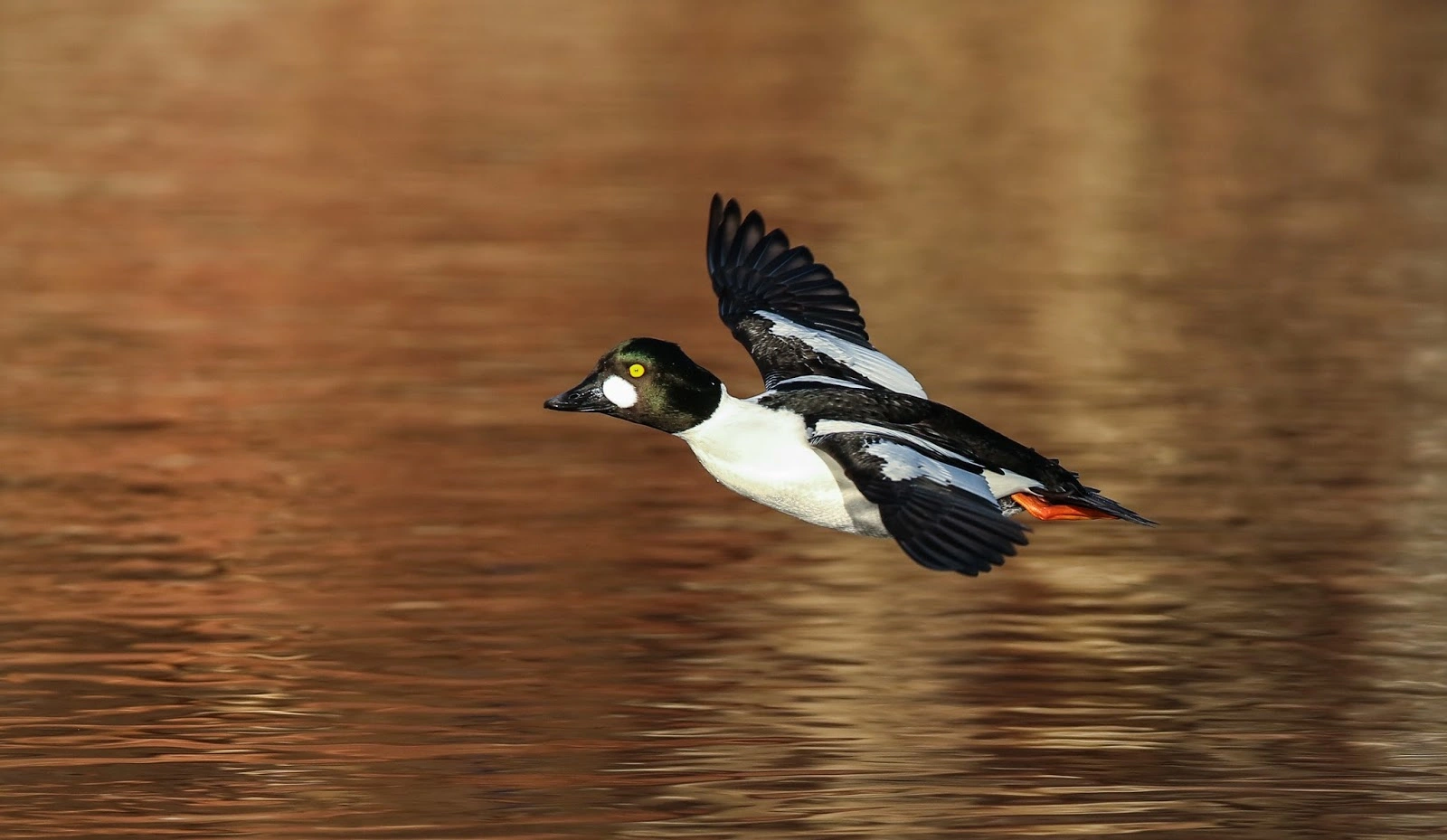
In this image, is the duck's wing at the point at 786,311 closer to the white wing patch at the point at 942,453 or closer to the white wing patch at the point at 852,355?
the white wing patch at the point at 852,355

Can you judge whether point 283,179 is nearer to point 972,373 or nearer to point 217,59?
point 217,59

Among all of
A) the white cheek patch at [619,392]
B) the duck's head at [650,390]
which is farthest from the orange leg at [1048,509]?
the white cheek patch at [619,392]

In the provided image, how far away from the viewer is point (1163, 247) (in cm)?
2544

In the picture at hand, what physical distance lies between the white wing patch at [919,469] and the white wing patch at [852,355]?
1.64 meters

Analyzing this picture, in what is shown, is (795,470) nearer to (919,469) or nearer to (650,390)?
(919,469)

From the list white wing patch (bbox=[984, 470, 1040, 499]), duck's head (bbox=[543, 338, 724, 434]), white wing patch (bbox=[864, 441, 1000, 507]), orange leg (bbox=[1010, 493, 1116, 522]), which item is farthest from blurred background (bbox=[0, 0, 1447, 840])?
duck's head (bbox=[543, 338, 724, 434])

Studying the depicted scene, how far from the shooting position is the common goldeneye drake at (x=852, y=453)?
8.63 meters

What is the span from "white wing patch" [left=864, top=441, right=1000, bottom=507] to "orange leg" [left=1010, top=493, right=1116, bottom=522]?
0.50 m

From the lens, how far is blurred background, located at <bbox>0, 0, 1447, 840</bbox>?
9.65 meters

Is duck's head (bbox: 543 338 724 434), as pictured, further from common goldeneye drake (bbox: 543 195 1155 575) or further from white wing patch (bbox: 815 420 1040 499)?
white wing patch (bbox: 815 420 1040 499)

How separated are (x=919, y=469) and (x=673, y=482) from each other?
665 centimetres

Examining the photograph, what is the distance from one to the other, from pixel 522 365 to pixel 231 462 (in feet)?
11.7

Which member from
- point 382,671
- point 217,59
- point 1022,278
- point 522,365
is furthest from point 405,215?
point 382,671

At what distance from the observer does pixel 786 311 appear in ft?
37.9
